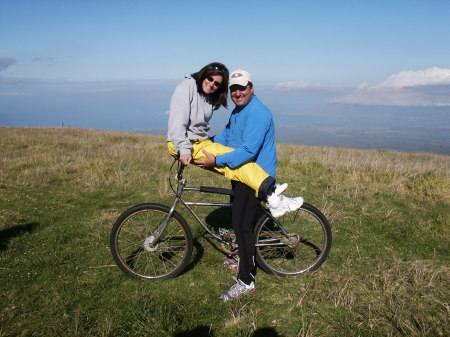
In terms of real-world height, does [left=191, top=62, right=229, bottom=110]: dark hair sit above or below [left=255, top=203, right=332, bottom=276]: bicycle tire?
above

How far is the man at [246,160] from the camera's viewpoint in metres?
3.84

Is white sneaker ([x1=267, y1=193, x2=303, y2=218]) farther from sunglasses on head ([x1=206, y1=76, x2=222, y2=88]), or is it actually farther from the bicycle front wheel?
sunglasses on head ([x1=206, y1=76, x2=222, y2=88])

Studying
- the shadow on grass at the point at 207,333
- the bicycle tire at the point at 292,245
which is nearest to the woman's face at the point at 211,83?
the bicycle tire at the point at 292,245

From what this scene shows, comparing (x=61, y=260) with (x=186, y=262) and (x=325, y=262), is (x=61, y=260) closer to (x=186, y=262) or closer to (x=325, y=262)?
(x=186, y=262)

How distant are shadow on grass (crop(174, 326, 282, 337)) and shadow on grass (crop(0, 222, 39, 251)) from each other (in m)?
3.67

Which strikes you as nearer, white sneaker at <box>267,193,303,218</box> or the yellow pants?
the yellow pants

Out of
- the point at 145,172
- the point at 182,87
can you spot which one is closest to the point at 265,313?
the point at 182,87

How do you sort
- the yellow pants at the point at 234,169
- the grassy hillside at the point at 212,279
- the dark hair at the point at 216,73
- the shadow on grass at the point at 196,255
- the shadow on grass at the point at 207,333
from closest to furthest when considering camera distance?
the shadow on grass at the point at 207,333 < the grassy hillside at the point at 212,279 < the yellow pants at the point at 234,169 < the dark hair at the point at 216,73 < the shadow on grass at the point at 196,255

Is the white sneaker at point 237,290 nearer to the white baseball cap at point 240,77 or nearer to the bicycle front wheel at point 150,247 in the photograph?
the bicycle front wheel at point 150,247

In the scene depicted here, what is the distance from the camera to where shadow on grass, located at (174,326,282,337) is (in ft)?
11.0

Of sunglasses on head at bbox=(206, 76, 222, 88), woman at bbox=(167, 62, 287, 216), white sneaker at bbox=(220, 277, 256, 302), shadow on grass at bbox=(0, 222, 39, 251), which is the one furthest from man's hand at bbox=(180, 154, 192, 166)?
shadow on grass at bbox=(0, 222, 39, 251)

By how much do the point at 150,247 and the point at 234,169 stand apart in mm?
1565

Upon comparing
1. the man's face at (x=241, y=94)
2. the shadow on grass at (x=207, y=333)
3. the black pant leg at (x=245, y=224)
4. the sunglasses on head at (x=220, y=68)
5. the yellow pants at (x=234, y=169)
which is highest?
the sunglasses on head at (x=220, y=68)

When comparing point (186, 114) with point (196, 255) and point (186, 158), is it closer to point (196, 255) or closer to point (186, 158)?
point (186, 158)
